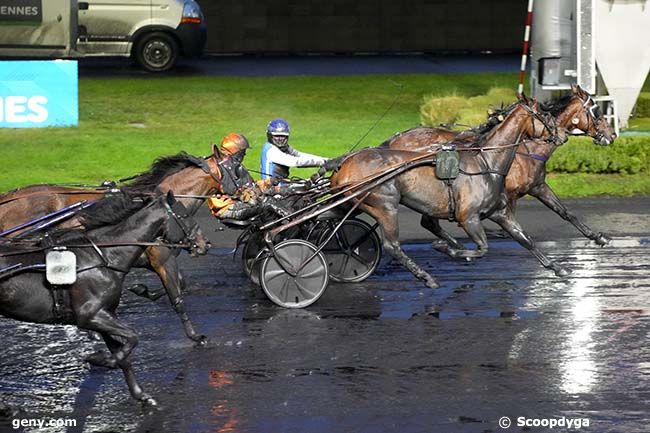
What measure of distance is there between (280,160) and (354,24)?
51.7 feet

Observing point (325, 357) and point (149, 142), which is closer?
point (325, 357)

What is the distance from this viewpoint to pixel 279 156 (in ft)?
41.6

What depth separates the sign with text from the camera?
71.9 feet

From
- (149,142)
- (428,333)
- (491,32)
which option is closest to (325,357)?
(428,333)

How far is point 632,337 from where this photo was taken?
1091 cm

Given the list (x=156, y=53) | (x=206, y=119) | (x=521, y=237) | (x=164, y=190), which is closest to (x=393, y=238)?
(x=521, y=237)

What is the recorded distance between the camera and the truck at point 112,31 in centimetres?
2198

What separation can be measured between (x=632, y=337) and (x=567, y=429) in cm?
234

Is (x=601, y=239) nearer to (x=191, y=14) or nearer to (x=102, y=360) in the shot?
(x=102, y=360)

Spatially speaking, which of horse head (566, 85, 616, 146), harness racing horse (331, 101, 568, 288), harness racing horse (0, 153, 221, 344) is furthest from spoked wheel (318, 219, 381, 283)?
horse head (566, 85, 616, 146)

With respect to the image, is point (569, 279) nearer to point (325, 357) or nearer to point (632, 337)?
point (632, 337)

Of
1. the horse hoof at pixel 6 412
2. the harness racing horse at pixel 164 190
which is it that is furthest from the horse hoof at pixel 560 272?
the horse hoof at pixel 6 412

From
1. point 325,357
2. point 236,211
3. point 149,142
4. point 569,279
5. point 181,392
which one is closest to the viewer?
point 181,392

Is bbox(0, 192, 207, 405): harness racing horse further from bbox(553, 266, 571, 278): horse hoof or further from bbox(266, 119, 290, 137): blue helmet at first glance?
bbox(553, 266, 571, 278): horse hoof
